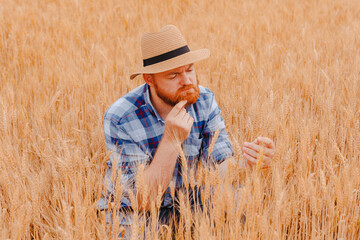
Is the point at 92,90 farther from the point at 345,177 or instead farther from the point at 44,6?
the point at 44,6

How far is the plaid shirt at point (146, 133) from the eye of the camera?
1.72m

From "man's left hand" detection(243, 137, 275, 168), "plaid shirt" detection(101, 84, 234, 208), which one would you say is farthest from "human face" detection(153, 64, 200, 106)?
"man's left hand" detection(243, 137, 275, 168)

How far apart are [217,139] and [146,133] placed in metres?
0.37

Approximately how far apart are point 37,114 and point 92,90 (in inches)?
18.0

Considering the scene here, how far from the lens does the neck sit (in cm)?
185

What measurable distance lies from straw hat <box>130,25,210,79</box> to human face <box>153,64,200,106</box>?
1.9 inches

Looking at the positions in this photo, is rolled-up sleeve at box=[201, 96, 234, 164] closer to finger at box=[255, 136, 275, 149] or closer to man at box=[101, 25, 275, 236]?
man at box=[101, 25, 275, 236]

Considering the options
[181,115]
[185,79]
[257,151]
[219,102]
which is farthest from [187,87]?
[219,102]

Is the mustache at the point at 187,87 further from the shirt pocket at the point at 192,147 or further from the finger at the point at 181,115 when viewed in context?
the shirt pocket at the point at 192,147

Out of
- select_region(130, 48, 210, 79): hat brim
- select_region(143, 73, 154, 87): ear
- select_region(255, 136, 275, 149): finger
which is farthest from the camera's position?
select_region(143, 73, 154, 87): ear

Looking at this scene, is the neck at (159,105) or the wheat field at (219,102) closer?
the wheat field at (219,102)

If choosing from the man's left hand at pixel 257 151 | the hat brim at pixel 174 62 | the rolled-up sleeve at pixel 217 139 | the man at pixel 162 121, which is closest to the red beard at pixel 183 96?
the man at pixel 162 121

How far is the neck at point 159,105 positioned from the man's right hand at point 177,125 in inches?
7.6

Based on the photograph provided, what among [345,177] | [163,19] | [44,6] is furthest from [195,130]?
[44,6]
